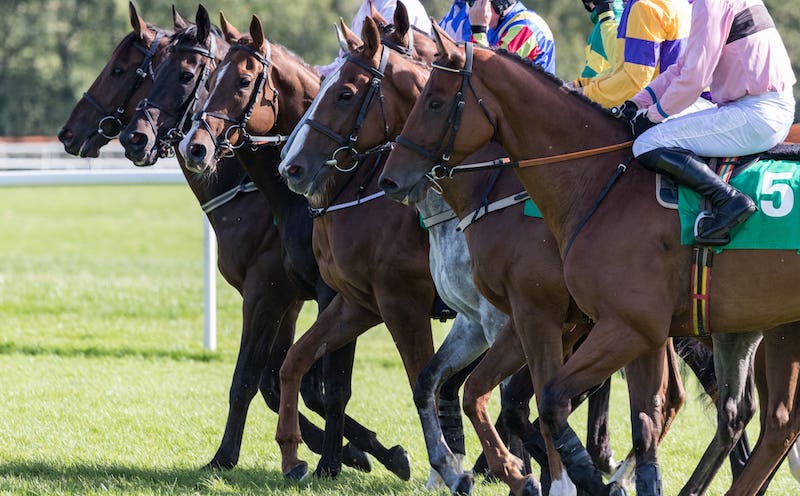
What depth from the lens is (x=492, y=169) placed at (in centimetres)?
577

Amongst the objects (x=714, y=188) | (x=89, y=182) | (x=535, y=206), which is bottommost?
(x=89, y=182)

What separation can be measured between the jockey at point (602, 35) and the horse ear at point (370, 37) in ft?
4.22

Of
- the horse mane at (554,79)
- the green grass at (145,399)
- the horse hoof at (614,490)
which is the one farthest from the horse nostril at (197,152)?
the horse hoof at (614,490)

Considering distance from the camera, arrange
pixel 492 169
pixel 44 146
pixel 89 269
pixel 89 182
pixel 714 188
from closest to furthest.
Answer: pixel 714 188
pixel 492 169
pixel 89 182
pixel 89 269
pixel 44 146

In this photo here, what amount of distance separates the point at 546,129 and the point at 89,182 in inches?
297

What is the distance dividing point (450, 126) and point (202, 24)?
263cm

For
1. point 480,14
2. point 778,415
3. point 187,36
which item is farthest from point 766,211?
point 187,36

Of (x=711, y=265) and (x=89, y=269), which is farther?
(x=89, y=269)

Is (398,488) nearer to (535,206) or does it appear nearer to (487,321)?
(487,321)

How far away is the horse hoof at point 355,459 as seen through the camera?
718cm

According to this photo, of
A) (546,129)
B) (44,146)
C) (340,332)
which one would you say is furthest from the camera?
(44,146)

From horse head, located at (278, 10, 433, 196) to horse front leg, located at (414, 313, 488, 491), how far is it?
42.7 inches

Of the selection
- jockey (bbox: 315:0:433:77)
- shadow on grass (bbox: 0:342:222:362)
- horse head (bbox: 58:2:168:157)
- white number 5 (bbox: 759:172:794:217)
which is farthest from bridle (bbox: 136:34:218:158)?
shadow on grass (bbox: 0:342:222:362)

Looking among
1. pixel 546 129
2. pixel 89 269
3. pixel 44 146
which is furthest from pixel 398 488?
pixel 44 146
